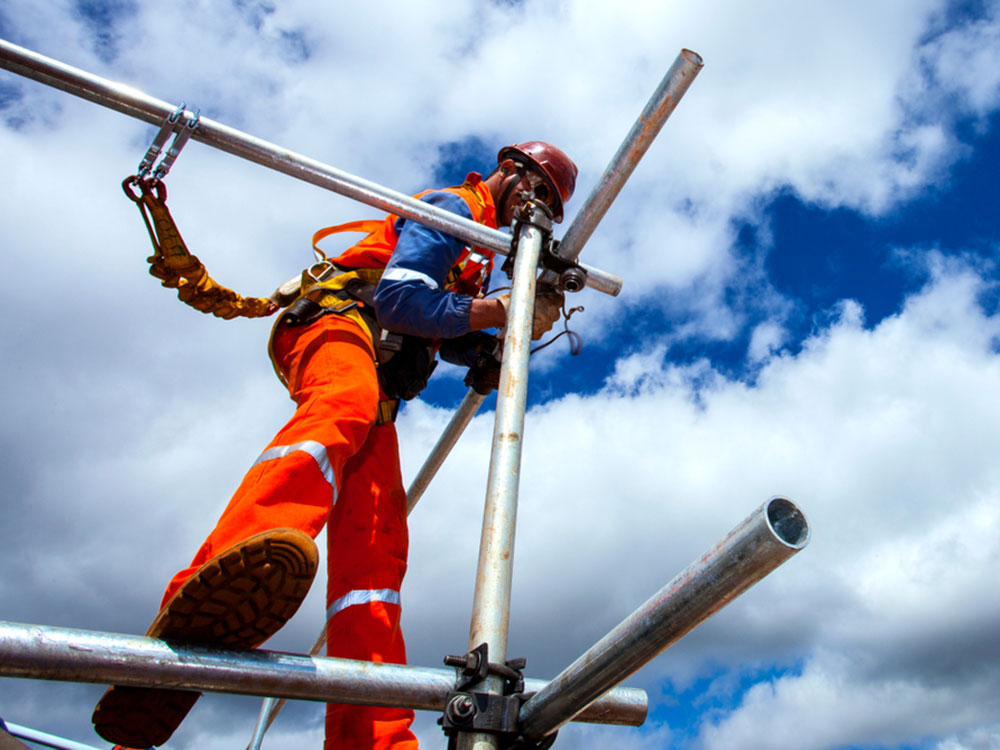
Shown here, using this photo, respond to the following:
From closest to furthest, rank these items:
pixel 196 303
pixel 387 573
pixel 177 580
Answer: pixel 177 580
pixel 387 573
pixel 196 303

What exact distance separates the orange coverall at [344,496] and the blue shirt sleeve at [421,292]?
0.63 ft

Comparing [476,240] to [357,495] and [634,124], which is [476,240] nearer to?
[634,124]

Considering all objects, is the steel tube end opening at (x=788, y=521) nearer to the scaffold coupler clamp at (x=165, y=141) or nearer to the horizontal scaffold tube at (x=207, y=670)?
the horizontal scaffold tube at (x=207, y=670)

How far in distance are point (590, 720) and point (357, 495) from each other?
5.19 ft

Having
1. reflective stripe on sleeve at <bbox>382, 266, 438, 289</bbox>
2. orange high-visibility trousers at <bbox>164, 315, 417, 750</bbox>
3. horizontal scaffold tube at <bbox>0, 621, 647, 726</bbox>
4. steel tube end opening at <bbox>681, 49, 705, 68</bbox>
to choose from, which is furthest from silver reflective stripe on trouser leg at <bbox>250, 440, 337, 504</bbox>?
steel tube end opening at <bbox>681, 49, 705, 68</bbox>

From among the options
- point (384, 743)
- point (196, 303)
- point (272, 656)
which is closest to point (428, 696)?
point (272, 656)

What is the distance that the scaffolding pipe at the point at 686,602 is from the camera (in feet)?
4.02

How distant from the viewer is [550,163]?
493 cm

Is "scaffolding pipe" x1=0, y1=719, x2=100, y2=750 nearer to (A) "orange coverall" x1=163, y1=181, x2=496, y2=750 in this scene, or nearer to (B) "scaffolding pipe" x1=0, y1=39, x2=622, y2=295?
(A) "orange coverall" x1=163, y1=181, x2=496, y2=750

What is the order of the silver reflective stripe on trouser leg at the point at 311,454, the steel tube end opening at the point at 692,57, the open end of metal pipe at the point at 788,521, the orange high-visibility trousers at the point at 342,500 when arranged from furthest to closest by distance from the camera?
the steel tube end opening at the point at 692,57 → the silver reflective stripe on trouser leg at the point at 311,454 → the orange high-visibility trousers at the point at 342,500 → the open end of metal pipe at the point at 788,521

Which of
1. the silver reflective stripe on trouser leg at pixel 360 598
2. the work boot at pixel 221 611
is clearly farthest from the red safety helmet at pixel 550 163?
the work boot at pixel 221 611

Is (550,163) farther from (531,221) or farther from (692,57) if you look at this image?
(692,57)

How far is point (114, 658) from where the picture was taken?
5.16ft

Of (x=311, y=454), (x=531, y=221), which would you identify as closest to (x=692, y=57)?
(x=531, y=221)
